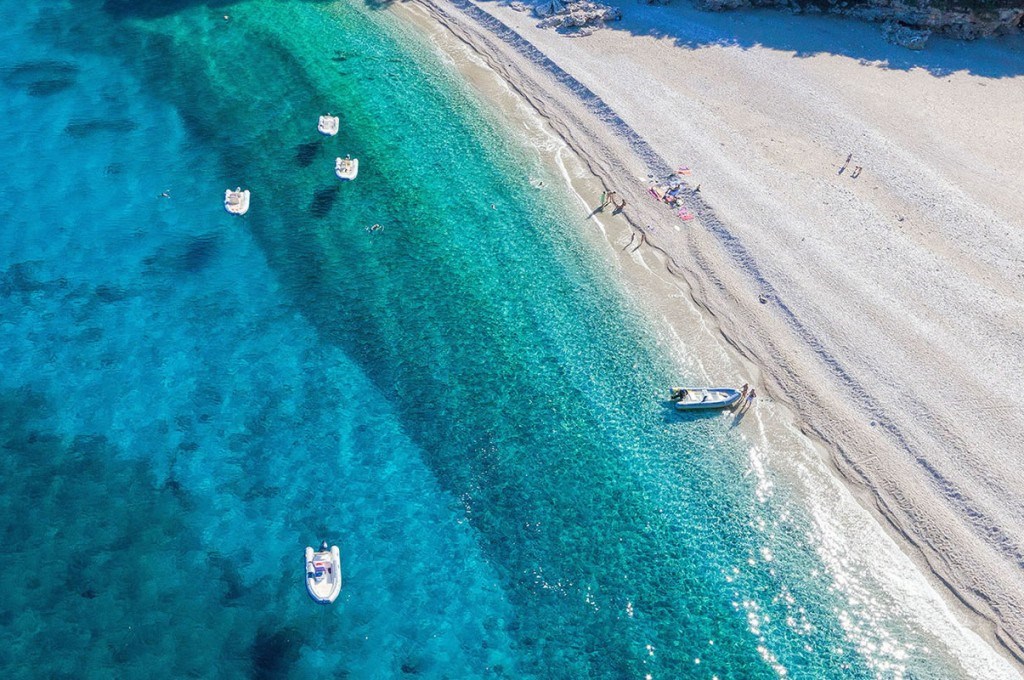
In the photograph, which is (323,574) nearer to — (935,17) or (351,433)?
(351,433)

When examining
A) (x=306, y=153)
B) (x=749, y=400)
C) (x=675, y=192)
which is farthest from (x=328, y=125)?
(x=749, y=400)

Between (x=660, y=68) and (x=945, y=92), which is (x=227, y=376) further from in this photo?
(x=945, y=92)

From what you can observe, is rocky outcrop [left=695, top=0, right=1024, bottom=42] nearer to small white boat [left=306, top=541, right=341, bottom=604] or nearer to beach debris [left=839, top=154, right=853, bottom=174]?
beach debris [left=839, top=154, right=853, bottom=174]

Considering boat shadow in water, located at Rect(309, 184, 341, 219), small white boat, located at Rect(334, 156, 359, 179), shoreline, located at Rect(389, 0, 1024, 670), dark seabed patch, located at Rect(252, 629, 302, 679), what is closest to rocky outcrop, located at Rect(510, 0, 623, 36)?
shoreline, located at Rect(389, 0, 1024, 670)

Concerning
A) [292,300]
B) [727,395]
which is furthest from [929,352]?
[292,300]

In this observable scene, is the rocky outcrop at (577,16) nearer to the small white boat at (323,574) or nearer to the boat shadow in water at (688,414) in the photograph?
the boat shadow in water at (688,414)

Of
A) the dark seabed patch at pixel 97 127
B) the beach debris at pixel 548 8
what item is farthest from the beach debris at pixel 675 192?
the dark seabed patch at pixel 97 127
